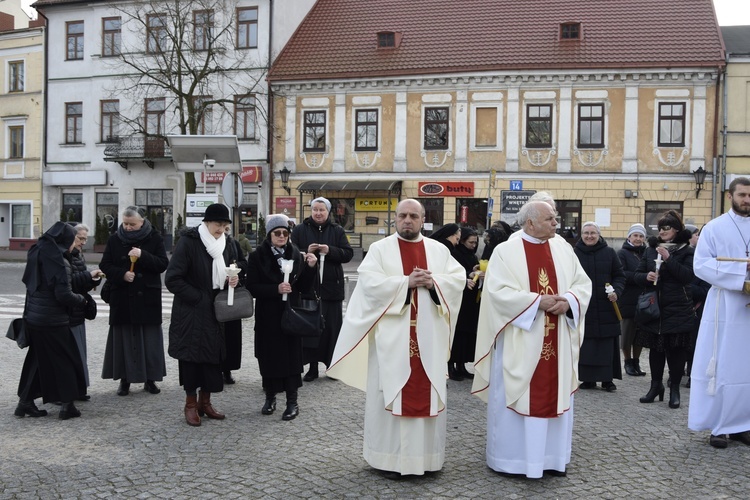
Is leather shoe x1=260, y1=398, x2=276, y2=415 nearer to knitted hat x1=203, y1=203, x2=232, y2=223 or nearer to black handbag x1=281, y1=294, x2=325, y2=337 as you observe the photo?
black handbag x1=281, y1=294, x2=325, y2=337

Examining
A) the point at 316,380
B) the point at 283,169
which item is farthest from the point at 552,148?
the point at 316,380

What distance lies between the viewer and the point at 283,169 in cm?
3025

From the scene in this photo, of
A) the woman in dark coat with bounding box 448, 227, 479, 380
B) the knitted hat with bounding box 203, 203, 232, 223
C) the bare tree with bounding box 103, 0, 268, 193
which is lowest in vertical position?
the woman in dark coat with bounding box 448, 227, 479, 380

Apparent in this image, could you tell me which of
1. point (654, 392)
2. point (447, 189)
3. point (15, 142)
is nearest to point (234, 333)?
point (654, 392)

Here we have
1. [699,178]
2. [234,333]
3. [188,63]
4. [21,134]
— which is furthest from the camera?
[21,134]

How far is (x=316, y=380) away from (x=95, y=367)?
8.98 feet

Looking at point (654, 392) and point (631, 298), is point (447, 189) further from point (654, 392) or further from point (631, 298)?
point (654, 392)

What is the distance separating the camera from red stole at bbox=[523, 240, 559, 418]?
526 cm

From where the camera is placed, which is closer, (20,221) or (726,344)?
(726,344)

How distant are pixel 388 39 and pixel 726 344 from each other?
87.9 feet

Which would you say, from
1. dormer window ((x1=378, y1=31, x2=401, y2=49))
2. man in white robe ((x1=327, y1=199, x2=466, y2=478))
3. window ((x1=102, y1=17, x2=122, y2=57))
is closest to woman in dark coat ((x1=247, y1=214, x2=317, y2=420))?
man in white robe ((x1=327, y1=199, x2=466, y2=478))

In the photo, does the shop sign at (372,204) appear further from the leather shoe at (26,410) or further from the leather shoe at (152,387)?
the leather shoe at (26,410)

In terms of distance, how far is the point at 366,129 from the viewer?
99.5ft

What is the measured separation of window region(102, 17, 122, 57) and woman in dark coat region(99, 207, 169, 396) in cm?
2825
